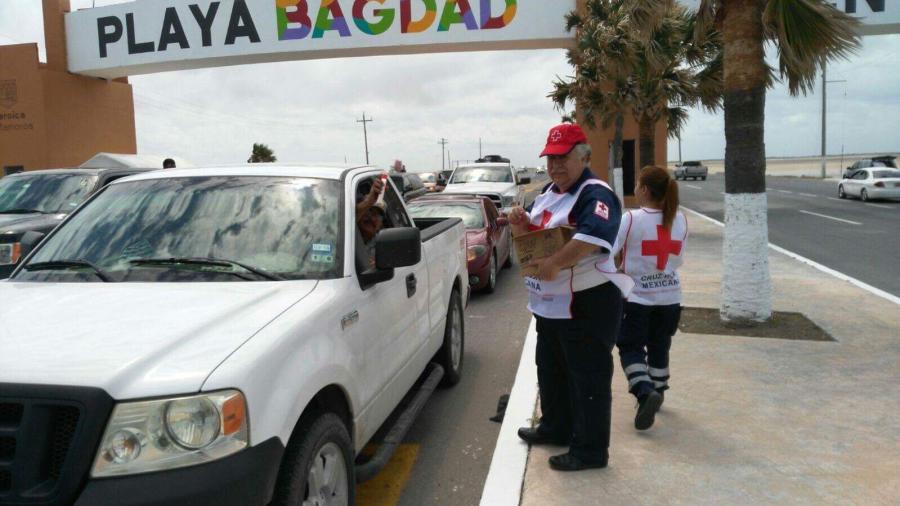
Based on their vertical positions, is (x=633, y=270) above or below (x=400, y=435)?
above

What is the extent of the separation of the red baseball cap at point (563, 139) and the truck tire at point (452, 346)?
2.14 meters

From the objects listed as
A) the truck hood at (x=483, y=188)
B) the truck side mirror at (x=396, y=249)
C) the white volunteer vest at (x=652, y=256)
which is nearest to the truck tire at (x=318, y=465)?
the truck side mirror at (x=396, y=249)

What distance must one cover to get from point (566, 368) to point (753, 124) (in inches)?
174

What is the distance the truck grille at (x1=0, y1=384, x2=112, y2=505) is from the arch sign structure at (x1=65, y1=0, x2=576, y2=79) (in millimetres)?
20998

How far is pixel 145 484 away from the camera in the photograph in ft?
6.73

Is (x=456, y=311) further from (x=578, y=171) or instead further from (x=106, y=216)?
(x=106, y=216)

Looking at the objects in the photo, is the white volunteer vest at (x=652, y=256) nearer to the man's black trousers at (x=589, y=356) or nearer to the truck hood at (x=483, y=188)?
the man's black trousers at (x=589, y=356)

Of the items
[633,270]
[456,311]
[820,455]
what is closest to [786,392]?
[820,455]

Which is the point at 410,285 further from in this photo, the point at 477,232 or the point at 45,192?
the point at 45,192

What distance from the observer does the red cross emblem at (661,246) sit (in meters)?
4.48

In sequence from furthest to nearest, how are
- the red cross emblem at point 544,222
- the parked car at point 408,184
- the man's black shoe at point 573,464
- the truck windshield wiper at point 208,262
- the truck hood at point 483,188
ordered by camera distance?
the parked car at point 408,184
the truck hood at point 483,188
the man's black shoe at point 573,464
the red cross emblem at point 544,222
the truck windshield wiper at point 208,262

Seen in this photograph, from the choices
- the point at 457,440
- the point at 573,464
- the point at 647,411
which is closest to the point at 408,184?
the point at 457,440

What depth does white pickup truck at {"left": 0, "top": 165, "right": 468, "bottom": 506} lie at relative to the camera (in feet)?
6.84

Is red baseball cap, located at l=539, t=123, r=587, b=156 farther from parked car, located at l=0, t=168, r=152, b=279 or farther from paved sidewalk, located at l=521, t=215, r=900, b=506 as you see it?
parked car, located at l=0, t=168, r=152, b=279
